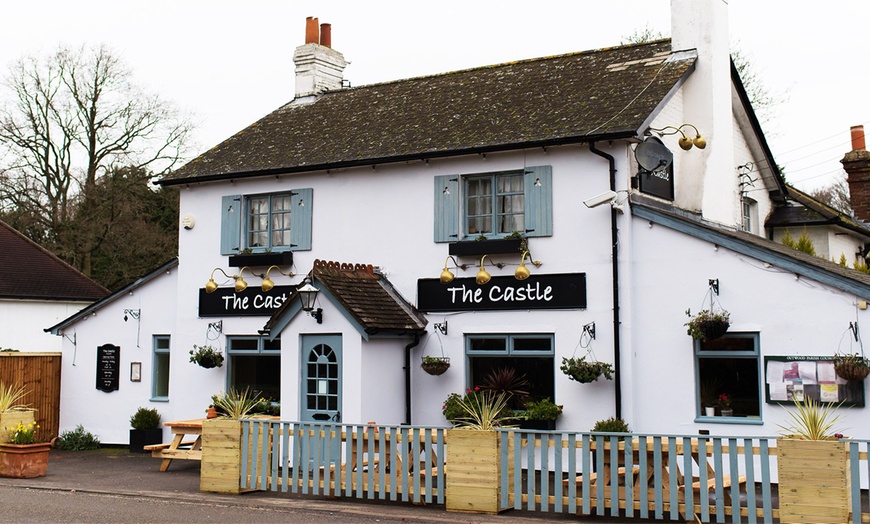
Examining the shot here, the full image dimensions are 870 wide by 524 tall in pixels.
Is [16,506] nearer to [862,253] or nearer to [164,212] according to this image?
[862,253]

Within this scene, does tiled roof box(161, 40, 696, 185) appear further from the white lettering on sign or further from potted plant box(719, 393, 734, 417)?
potted plant box(719, 393, 734, 417)

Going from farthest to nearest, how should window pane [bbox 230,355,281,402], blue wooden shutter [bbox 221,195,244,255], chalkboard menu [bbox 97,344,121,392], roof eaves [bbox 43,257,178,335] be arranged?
chalkboard menu [bbox 97,344,121,392] → roof eaves [bbox 43,257,178,335] → blue wooden shutter [bbox 221,195,244,255] → window pane [bbox 230,355,281,402]

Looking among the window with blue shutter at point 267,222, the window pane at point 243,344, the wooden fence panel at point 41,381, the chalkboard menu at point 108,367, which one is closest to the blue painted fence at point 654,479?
the window with blue shutter at point 267,222

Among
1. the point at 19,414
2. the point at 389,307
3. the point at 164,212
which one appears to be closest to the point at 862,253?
the point at 389,307

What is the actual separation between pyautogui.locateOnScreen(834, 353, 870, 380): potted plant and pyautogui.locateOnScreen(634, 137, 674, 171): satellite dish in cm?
396

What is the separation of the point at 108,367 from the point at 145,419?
73.8 inches

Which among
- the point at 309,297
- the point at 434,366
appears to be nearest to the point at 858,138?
the point at 434,366

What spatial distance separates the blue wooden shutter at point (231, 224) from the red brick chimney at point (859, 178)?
1390cm

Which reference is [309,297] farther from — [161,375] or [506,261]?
[161,375]

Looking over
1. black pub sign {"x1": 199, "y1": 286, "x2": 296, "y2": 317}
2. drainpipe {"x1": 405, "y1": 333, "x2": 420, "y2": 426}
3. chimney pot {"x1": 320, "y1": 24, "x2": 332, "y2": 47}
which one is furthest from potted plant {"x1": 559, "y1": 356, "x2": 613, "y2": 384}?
chimney pot {"x1": 320, "y1": 24, "x2": 332, "y2": 47}

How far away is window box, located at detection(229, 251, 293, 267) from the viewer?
690 inches

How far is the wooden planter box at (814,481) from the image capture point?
9.46 metres

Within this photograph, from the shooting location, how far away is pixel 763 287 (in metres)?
13.5

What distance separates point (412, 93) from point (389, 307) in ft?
18.5
